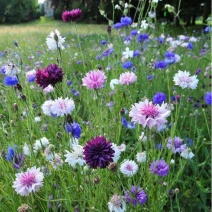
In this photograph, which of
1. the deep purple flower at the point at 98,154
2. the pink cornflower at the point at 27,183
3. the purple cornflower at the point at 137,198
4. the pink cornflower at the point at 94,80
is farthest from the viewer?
the pink cornflower at the point at 94,80

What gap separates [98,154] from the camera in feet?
2.80

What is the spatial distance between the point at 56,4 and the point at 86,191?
13361 millimetres

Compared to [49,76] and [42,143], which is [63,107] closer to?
[49,76]

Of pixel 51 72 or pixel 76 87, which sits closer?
pixel 51 72

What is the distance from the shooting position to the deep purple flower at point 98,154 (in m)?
0.85

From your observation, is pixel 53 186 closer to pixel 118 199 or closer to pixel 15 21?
pixel 118 199

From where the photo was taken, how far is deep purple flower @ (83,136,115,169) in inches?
33.4

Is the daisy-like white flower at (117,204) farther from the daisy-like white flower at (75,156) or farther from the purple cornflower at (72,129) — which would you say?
the purple cornflower at (72,129)

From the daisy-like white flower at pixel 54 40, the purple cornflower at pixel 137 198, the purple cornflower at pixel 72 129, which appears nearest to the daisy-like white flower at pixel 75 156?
the purple cornflower at pixel 72 129

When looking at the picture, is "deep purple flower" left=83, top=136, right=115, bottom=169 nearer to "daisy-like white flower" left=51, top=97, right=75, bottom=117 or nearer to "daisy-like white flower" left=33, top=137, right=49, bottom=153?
"daisy-like white flower" left=51, top=97, right=75, bottom=117

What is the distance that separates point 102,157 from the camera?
849 millimetres

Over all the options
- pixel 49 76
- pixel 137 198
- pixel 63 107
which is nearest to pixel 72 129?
pixel 63 107

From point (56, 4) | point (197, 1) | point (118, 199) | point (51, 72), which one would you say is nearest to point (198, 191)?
point (118, 199)

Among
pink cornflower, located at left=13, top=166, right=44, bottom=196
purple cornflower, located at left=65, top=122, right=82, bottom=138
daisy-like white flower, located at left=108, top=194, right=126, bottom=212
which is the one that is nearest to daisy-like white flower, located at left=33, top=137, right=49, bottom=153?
purple cornflower, located at left=65, top=122, right=82, bottom=138
